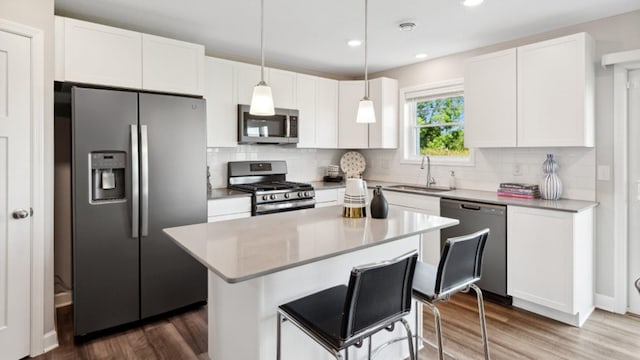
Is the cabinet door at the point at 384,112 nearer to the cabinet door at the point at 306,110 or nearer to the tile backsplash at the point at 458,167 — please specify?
the tile backsplash at the point at 458,167

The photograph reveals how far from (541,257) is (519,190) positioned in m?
0.65

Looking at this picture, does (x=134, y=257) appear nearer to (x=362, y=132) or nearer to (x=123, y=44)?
(x=123, y=44)

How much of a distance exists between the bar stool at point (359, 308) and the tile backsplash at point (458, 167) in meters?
2.48

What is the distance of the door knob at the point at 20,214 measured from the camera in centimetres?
227

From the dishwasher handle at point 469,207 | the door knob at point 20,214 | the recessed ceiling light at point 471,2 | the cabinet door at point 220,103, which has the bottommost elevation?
the dishwasher handle at point 469,207

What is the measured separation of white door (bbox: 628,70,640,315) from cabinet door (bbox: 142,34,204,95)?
3548 millimetres

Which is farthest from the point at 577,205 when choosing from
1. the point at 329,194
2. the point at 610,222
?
the point at 329,194

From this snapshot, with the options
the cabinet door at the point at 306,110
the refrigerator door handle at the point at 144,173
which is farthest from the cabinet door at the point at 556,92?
the refrigerator door handle at the point at 144,173

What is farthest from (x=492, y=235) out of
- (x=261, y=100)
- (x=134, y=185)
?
(x=134, y=185)

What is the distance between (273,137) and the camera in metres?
4.03

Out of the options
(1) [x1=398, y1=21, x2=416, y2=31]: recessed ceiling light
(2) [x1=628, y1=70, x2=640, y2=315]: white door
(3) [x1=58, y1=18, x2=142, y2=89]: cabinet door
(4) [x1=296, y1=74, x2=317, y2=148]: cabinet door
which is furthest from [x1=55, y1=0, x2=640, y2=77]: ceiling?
(2) [x1=628, y1=70, x2=640, y2=315]: white door

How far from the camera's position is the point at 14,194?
7.45ft

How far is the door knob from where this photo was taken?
227cm

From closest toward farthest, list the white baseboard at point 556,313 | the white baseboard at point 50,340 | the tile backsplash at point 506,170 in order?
the white baseboard at point 50,340 < the white baseboard at point 556,313 < the tile backsplash at point 506,170
